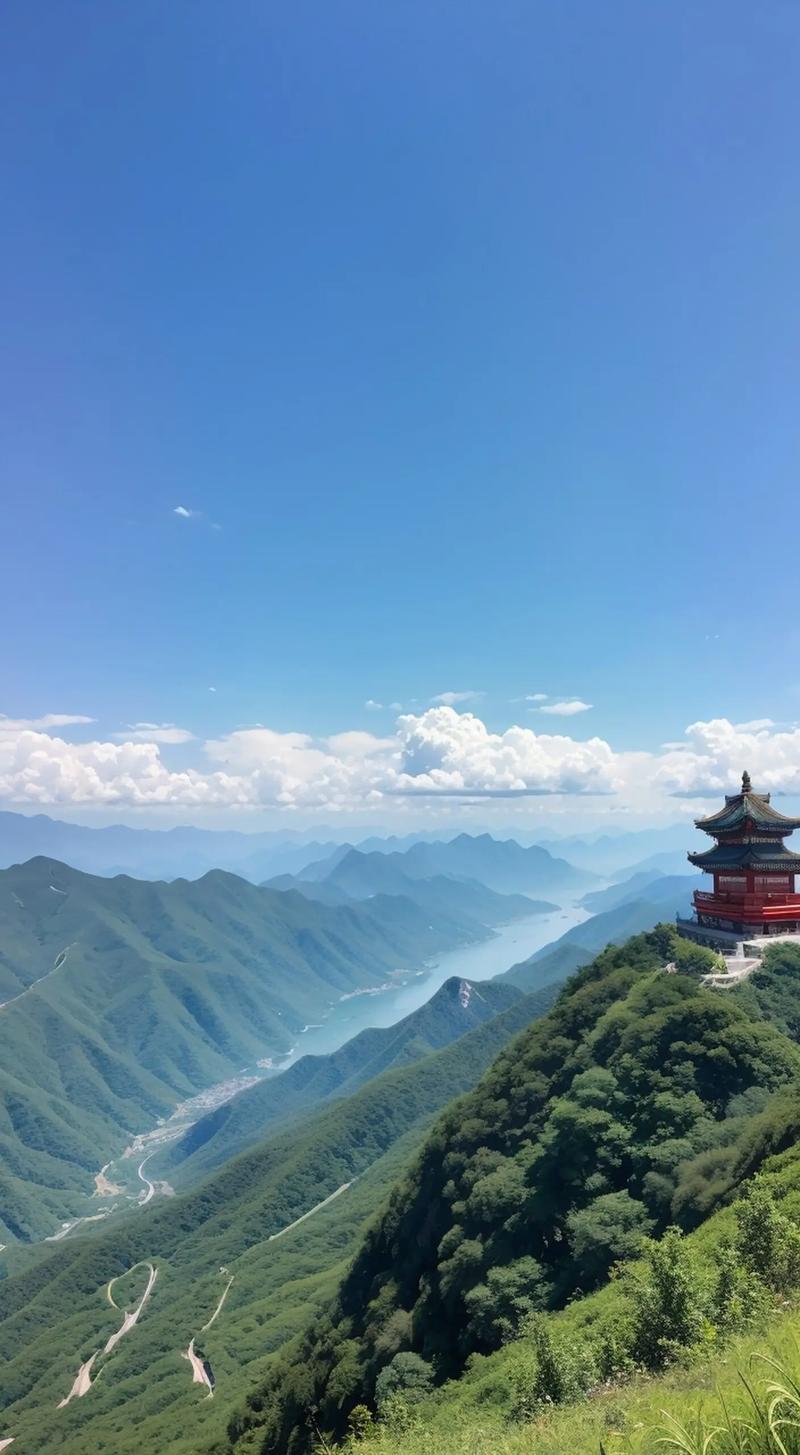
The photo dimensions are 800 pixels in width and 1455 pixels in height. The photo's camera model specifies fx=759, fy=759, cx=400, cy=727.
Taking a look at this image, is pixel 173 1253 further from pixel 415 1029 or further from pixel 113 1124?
pixel 113 1124

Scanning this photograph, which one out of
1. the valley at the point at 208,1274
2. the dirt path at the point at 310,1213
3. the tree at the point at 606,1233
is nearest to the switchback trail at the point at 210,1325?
the dirt path at the point at 310,1213

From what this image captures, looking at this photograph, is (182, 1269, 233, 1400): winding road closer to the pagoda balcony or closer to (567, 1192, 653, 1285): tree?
(567, 1192, 653, 1285): tree

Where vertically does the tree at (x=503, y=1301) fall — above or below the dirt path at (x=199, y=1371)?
above

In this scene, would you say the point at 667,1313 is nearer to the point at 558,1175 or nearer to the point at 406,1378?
the point at 558,1175

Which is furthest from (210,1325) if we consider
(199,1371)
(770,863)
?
(770,863)

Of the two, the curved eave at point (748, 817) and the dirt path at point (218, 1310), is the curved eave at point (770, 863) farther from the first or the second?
the dirt path at point (218, 1310)

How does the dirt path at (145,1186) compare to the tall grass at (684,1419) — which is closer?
the tall grass at (684,1419)
